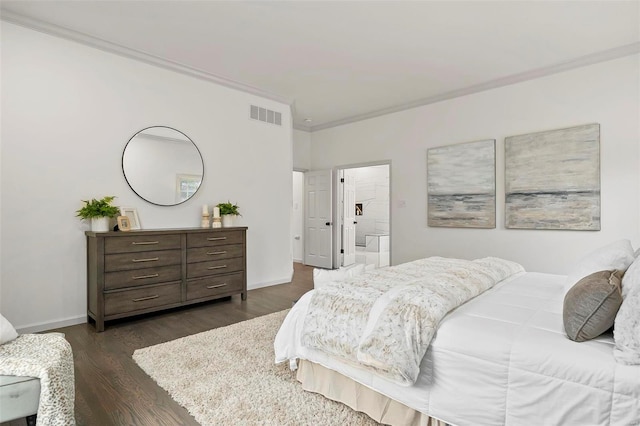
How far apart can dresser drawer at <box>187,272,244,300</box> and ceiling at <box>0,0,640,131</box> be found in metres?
2.53

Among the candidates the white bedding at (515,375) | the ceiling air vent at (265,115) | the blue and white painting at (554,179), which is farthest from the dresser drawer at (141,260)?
the blue and white painting at (554,179)

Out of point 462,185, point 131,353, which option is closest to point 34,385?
point 131,353

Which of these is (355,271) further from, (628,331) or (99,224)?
(99,224)

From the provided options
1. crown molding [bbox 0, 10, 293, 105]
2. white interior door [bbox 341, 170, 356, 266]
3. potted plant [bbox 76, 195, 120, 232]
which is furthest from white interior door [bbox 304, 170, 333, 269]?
potted plant [bbox 76, 195, 120, 232]

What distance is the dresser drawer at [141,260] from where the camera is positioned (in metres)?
3.07

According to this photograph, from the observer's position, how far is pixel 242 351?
8.36ft

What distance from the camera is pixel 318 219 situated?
6602 millimetres

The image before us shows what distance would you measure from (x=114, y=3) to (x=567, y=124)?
481cm

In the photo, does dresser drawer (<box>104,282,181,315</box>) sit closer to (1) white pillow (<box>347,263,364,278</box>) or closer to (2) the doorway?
(1) white pillow (<box>347,263,364,278</box>)

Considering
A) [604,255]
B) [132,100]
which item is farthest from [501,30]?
[132,100]

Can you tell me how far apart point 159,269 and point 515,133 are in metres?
4.56

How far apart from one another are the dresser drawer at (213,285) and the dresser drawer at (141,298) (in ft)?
0.51

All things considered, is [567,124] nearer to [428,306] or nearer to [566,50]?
[566,50]

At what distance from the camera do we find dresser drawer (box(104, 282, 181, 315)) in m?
3.08
